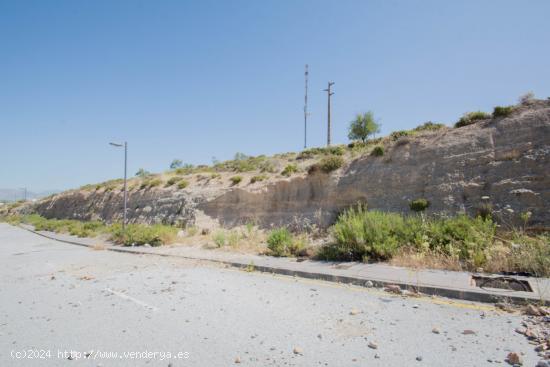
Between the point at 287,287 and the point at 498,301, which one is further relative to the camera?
the point at 287,287

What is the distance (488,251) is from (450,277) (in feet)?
5.75

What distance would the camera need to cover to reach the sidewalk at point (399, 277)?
5.77 meters

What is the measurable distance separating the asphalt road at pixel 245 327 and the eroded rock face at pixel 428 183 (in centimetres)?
1007

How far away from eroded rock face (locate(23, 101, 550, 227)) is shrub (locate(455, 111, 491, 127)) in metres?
0.82

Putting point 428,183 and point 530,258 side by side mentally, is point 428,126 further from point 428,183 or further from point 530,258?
point 530,258

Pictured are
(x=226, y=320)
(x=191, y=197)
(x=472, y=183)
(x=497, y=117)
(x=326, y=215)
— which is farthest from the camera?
(x=191, y=197)

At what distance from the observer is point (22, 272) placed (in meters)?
11.0

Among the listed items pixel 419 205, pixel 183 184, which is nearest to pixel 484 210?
pixel 419 205

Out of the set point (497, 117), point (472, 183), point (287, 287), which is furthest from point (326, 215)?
point (287, 287)

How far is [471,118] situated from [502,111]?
65.6 inches

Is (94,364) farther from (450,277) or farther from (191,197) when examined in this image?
(191,197)

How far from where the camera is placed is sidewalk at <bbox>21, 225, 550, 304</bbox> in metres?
5.77

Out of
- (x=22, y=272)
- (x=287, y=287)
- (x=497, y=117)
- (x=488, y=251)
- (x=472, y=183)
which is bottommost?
(x=22, y=272)

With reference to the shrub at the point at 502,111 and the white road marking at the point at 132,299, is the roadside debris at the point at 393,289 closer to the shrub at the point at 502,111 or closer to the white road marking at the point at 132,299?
the white road marking at the point at 132,299
